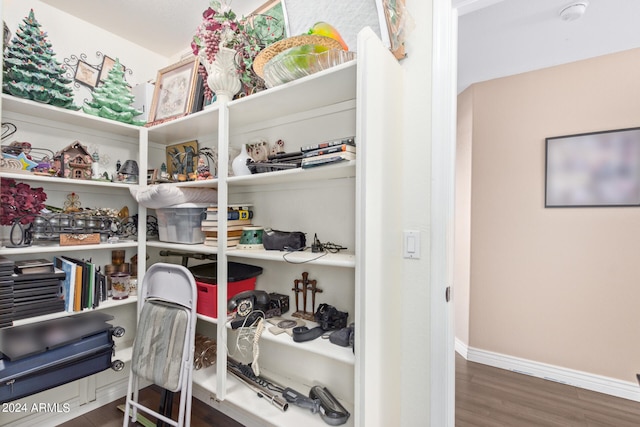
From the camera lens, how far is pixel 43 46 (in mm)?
Answer: 1528

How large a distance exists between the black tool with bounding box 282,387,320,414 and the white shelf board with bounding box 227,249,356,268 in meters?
0.66

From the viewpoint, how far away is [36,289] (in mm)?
1524

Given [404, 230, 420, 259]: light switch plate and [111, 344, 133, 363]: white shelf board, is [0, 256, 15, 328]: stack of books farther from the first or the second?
[404, 230, 420, 259]: light switch plate

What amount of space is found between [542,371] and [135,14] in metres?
4.08

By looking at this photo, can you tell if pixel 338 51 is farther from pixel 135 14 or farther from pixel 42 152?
pixel 42 152

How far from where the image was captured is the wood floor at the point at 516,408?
72.2 inches

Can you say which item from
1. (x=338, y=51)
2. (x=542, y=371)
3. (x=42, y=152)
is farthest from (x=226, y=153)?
(x=542, y=371)

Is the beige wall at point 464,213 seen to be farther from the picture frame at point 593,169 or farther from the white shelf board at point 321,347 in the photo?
the white shelf board at point 321,347

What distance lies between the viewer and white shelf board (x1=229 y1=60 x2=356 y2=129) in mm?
1157

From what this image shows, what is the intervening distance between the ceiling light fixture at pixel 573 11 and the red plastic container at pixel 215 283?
2.46m

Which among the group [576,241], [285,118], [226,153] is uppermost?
[285,118]

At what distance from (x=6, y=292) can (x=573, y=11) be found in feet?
11.5

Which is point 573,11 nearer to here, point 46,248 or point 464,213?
point 464,213

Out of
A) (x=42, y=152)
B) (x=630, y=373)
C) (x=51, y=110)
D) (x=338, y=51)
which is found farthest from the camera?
(x=630, y=373)
